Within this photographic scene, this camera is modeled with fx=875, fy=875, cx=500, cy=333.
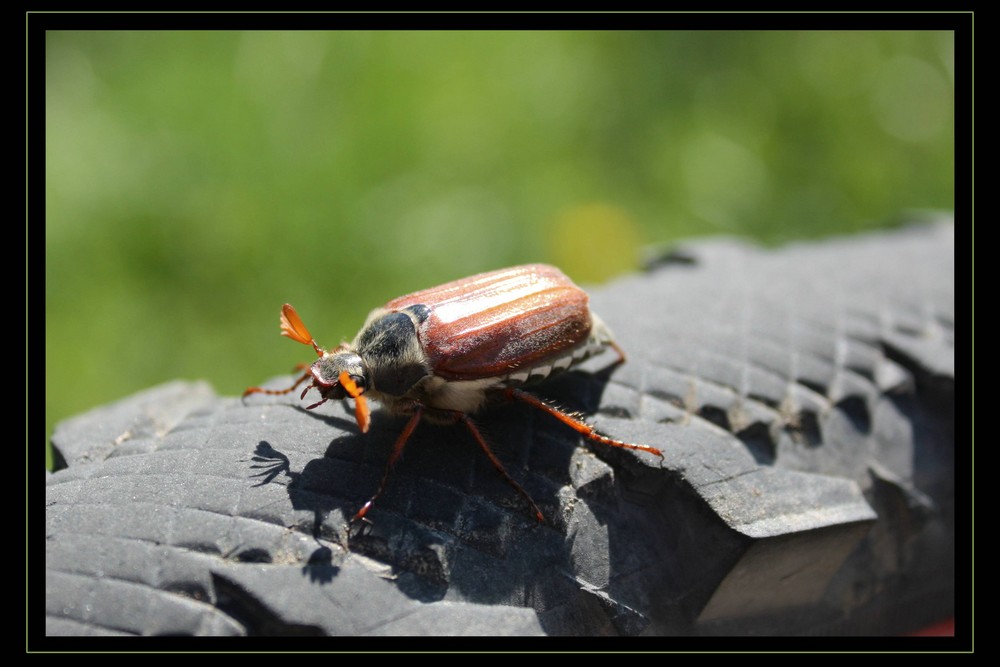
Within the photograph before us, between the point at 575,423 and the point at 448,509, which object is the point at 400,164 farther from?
the point at 448,509

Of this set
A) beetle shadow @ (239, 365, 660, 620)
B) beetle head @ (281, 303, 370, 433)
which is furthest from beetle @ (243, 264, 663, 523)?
beetle shadow @ (239, 365, 660, 620)

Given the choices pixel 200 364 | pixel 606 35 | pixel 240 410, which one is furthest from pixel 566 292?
pixel 606 35

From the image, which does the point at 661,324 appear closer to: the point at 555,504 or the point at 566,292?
the point at 566,292

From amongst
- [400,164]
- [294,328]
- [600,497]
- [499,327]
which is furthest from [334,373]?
[400,164]

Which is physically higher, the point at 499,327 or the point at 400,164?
the point at 400,164

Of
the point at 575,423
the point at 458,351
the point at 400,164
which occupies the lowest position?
the point at 575,423

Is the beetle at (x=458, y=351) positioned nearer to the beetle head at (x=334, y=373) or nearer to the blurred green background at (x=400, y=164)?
the beetle head at (x=334, y=373)

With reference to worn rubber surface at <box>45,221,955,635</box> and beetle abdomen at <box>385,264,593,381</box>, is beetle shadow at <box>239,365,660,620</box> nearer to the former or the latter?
worn rubber surface at <box>45,221,955,635</box>
